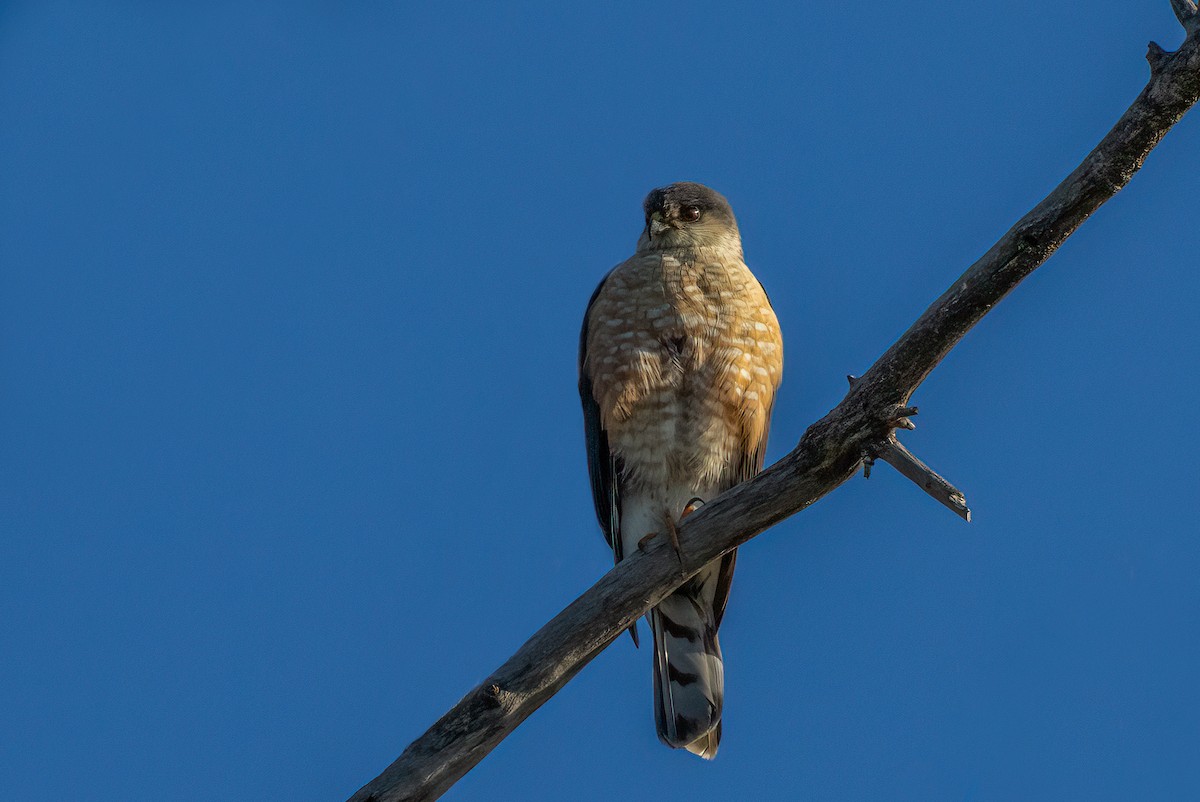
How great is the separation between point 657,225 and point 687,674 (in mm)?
2211

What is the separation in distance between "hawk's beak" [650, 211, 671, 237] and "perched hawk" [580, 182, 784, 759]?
1.08 feet

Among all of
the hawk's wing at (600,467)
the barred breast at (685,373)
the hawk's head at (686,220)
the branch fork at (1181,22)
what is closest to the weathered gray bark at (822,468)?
the branch fork at (1181,22)

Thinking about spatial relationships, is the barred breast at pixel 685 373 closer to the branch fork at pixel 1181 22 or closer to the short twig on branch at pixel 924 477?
the short twig on branch at pixel 924 477

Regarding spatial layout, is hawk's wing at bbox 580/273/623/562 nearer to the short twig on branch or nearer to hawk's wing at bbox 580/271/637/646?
hawk's wing at bbox 580/271/637/646

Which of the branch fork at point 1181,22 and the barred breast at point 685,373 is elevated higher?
the barred breast at point 685,373

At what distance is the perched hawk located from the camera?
553cm

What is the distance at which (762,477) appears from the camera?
425cm

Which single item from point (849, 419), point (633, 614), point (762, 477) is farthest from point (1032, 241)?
point (633, 614)

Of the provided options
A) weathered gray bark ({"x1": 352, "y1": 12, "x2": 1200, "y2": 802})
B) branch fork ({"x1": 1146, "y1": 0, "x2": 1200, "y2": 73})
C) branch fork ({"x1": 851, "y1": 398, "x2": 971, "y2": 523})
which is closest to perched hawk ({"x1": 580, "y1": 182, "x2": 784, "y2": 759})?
weathered gray bark ({"x1": 352, "y1": 12, "x2": 1200, "y2": 802})

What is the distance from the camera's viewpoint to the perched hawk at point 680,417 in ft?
18.1

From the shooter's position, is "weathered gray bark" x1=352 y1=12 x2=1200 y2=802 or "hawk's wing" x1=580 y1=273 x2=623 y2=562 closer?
"weathered gray bark" x1=352 y1=12 x2=1200 y2=802

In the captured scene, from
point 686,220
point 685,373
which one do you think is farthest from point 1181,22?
point 686,220

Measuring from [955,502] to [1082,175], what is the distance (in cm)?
108

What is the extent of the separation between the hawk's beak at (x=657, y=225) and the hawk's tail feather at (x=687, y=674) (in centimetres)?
176
